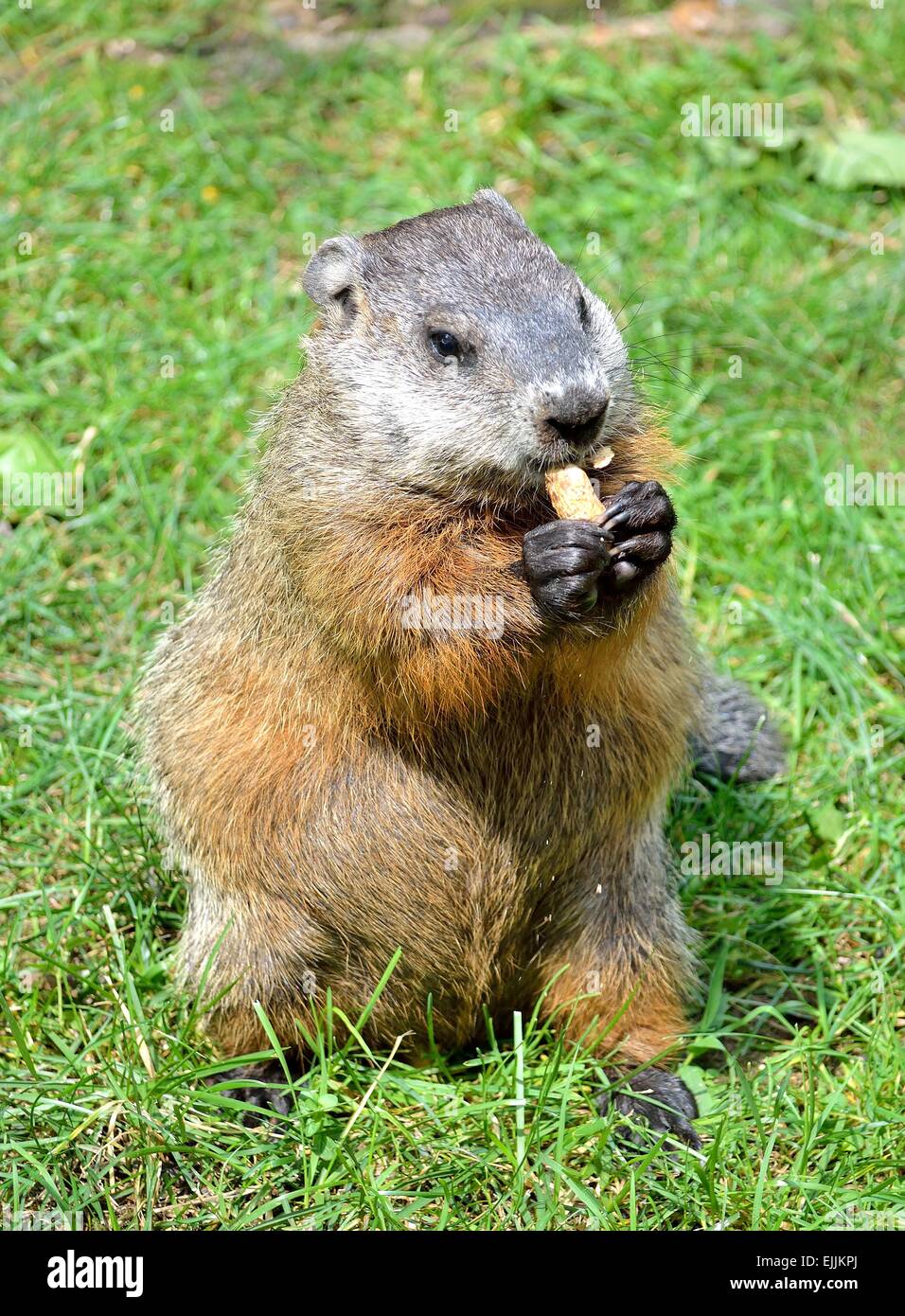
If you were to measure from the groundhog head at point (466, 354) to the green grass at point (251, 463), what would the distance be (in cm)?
85

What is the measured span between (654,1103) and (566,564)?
1810 millimetres

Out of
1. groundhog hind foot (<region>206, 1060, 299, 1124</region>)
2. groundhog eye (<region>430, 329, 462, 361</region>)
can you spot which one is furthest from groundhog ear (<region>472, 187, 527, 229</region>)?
groundhog hind foot (<region>206, 1060, 299, 1124</region>)

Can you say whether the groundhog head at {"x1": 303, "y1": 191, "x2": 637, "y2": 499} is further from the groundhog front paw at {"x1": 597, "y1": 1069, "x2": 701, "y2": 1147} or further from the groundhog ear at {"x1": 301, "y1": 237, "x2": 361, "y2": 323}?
the groundhog front paw at {"x1": 597, "y1": 1069, "x2": 701, "y2": 1147}

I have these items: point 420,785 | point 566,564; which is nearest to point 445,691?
point 420,785

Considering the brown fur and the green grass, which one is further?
the green grass

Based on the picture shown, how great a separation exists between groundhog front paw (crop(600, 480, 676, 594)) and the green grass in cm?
112

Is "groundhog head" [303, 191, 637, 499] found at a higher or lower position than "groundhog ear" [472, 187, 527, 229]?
lower

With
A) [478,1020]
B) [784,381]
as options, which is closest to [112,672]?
[478,1020]

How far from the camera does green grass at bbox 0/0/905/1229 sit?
455 centimetres

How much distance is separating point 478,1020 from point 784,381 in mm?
3827

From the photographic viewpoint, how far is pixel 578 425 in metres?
4.09

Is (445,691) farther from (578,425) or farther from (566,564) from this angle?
(578,425)

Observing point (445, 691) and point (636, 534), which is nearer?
point (636, 534)

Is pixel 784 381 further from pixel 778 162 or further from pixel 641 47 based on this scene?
pixel 641 47
